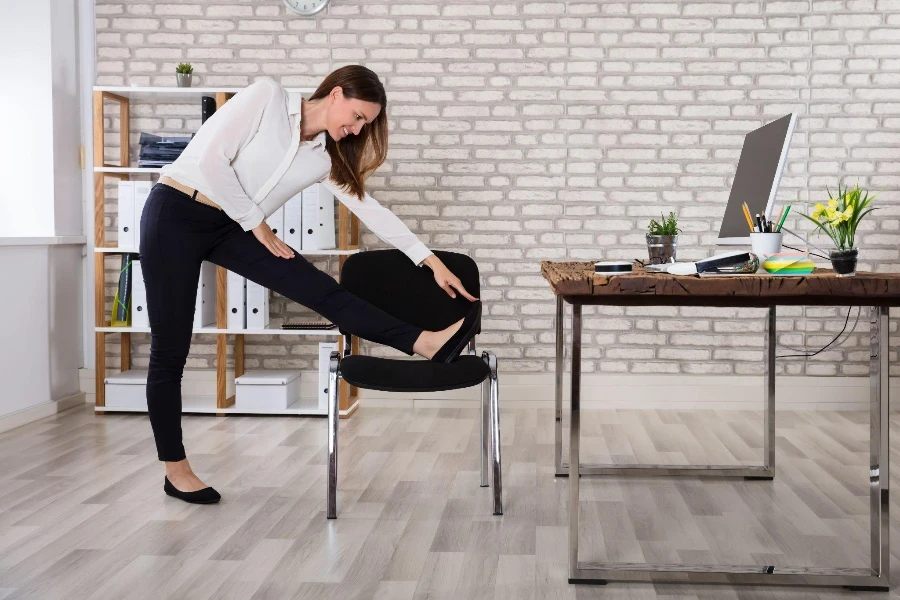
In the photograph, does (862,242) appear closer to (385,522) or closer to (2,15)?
(385,522)

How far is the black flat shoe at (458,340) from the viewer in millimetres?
2391

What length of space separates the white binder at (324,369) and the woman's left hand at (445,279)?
1.29 meters

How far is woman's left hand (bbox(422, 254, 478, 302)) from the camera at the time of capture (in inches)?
103

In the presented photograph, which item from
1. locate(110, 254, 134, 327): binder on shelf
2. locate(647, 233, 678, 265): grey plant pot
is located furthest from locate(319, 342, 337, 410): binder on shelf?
locate(647, 233, 678, 265): grey plant pot

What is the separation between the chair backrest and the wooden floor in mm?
541

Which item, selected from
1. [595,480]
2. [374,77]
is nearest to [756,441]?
[595,480]

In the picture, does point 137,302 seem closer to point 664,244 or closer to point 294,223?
point 294,223

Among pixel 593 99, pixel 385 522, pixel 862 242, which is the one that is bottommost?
pixel 385 522

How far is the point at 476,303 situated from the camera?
2551 mm

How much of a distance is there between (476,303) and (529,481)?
646 mm

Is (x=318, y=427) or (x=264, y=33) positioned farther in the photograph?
(x=264, y=33)

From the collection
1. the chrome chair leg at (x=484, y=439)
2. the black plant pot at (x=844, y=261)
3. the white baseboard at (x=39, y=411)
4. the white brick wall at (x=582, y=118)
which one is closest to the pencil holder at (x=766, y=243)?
the black plant pot at (x=844, y=261)

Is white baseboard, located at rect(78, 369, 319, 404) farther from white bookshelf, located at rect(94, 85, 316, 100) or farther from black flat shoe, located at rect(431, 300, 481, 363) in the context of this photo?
black flat shoe, located at rect(431, 300, 481, 363)

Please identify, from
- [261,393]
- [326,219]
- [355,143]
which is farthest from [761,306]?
[261,393]
